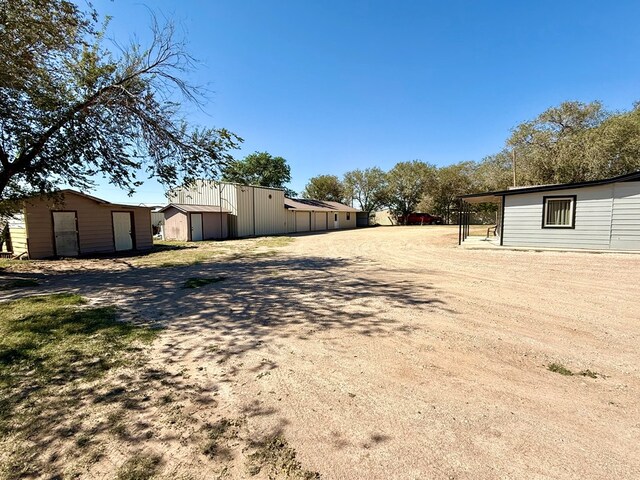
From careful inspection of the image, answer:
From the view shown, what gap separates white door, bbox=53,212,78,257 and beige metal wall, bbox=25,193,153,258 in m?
0.17

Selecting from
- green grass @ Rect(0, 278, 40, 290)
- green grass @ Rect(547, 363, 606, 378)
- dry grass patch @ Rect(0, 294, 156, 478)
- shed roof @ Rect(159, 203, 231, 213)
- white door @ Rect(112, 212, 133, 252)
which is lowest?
green grass @ Rect(0, 278, 40, 290)

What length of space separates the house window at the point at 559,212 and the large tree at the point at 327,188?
35310 mm

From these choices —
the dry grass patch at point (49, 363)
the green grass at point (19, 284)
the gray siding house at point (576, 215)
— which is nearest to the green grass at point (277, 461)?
the dry grass patch at point (49, 363)

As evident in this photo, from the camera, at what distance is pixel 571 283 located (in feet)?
22.1

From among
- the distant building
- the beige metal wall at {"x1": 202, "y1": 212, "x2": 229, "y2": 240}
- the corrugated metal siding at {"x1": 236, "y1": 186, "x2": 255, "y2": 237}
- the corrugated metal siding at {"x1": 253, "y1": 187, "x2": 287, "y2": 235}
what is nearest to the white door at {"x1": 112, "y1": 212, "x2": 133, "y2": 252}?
the distant building

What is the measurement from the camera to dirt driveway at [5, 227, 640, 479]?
6.64 ft

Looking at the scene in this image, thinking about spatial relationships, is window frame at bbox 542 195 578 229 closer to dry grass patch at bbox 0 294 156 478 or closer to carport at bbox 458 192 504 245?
carport at bbox 458 192 504 245

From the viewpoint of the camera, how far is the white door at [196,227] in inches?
826

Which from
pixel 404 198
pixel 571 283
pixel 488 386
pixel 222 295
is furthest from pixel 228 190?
pixel 404 198

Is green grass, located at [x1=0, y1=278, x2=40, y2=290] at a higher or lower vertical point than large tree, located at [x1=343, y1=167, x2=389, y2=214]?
lower

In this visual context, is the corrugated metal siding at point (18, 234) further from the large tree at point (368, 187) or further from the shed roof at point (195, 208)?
the large tree at point (368, 187)

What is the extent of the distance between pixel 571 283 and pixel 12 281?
13489mm

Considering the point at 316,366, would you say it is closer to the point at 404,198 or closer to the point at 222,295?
the point at 222,295

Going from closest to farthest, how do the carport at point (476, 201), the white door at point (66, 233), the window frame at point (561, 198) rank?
the window frame at point (561, 198) < the white door at point (66, 233) < the carport at point (476, 201)
